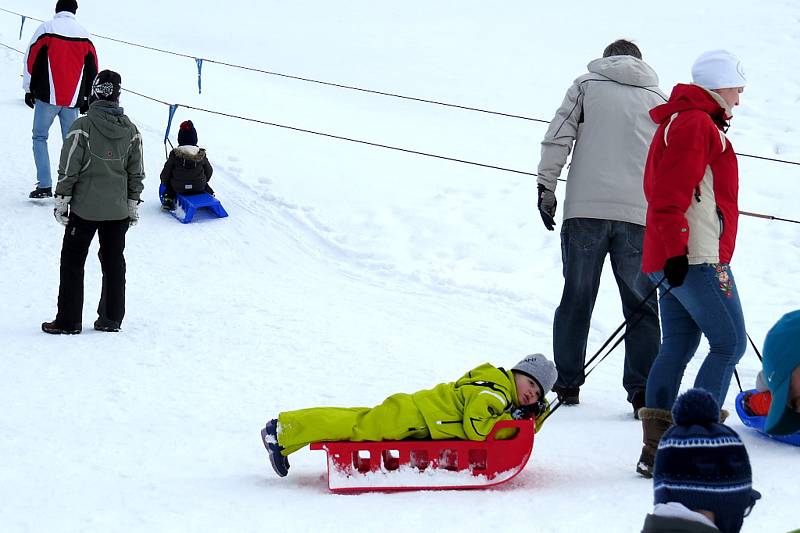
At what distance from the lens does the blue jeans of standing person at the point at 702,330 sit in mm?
3811

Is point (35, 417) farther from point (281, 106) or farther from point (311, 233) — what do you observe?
point (281, 106)

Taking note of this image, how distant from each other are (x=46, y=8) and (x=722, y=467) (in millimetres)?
24124

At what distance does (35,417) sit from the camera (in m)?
4.73

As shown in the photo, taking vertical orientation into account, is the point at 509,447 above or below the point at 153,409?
above

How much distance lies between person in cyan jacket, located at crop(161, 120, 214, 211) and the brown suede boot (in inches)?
224

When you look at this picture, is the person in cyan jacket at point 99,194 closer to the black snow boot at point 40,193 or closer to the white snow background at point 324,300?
the white snow background at point 324,300

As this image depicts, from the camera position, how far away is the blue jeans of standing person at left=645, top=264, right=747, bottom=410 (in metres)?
3.81

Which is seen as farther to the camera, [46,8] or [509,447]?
[46,8]

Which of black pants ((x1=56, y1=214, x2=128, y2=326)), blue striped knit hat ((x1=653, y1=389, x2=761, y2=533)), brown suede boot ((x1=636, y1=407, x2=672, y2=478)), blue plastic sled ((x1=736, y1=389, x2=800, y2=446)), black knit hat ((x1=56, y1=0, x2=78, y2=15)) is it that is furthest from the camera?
black knit hat ((x1=56, y1=0, x2=78, y2=15))

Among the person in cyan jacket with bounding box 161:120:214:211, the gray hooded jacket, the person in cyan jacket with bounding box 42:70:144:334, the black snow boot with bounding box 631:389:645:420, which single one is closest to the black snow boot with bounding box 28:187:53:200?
the person in cyan jacket with bounding box 161:120:214:211

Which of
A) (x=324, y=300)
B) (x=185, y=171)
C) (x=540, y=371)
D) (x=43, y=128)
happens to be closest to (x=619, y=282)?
(x=540, y=371)

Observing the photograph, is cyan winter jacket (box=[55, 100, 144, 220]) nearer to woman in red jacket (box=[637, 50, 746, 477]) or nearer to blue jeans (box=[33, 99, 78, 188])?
blue jeans (box=[33, 99, 78, 188])

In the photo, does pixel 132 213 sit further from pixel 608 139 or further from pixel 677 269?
pixel 677 269

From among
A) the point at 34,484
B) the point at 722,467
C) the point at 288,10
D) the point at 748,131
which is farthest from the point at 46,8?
the point at 722,467
